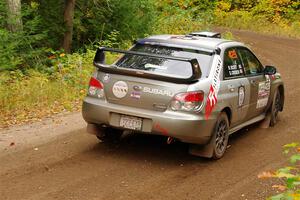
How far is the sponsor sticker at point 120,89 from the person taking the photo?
680 centimetres

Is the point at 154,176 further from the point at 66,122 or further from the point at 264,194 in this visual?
the point at 66,122

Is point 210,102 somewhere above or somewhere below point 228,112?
above

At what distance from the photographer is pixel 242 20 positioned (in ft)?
116

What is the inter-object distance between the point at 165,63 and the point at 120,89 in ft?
2.55

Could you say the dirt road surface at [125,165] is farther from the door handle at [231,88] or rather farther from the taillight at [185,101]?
the door handle at [231,88]

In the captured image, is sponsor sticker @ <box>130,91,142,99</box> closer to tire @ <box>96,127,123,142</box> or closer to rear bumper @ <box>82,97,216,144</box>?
rear bumper @ <box>82,97,216,144</box>

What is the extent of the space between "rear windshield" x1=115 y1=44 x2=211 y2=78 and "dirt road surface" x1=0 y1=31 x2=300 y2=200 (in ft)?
4.07

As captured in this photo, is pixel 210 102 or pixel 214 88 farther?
pixel 214 88

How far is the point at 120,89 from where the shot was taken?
22.4ft

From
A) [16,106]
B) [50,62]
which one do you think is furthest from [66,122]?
[50,62]

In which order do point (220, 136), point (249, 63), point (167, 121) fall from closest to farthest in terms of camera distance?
point (167, 121)
point (220, 136)
point (249, 63)

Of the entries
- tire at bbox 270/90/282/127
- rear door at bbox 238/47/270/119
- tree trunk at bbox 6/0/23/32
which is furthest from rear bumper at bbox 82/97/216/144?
tree trunk at bbox 6/0/23/32

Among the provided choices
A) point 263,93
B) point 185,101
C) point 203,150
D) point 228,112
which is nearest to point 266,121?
point 263,93

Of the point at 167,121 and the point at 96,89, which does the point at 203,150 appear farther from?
the point at 96,89
